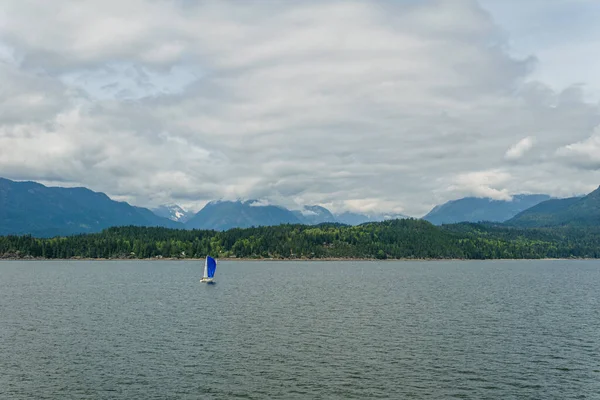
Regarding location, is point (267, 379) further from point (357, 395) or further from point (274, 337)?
point (274, 337)

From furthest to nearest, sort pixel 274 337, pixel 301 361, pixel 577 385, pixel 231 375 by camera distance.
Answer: pixel 274 337
pixel 301 361
pixel 231 375
pixel 577 385

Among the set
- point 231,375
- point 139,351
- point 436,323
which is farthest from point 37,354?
point 436,323

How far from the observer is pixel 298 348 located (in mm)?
83062

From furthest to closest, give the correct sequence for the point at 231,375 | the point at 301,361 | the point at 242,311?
the point at 242,311
the point at 301,361
the point at 231,375

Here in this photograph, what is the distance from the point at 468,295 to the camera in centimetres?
16512

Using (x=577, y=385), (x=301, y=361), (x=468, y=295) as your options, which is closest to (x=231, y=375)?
(x=301, y=361)

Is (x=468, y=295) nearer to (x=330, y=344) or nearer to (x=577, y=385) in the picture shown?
(x=330, y=344)

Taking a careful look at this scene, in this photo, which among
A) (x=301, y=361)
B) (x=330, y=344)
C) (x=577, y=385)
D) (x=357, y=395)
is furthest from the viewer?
(x=330, y=344)

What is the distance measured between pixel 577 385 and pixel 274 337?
48.1 meters

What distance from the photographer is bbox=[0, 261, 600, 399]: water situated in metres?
62.2

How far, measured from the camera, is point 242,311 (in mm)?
125500

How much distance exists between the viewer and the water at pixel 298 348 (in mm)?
62188

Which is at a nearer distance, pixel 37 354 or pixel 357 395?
pixel 357 395

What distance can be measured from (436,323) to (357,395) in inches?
2047
